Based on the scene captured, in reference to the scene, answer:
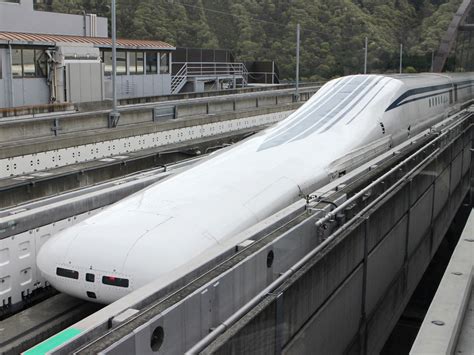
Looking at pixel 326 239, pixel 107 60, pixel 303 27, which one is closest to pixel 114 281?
pixel 326 239

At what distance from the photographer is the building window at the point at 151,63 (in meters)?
41.1

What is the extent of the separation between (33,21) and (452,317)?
36.1 m

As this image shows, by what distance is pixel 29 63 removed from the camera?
98.9 ft

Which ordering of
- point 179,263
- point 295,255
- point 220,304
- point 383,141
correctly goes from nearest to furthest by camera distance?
point 220,304 < point 179,263 < point 295,255 < point 383,141

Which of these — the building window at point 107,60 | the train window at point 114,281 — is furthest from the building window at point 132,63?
the train window at point 114,281

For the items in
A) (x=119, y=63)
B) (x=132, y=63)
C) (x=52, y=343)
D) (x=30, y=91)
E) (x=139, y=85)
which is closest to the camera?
(x=52, y=343)

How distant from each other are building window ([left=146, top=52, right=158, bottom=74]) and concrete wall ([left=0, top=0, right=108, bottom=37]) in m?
5.78

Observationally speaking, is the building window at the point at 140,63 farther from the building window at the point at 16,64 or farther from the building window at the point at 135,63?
the building window at the point at 16,64

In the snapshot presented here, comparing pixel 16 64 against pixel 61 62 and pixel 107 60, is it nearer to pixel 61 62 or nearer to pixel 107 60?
pixel 61 62

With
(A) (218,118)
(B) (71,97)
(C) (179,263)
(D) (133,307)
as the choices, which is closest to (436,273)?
(A) (218,118)

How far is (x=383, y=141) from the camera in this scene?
16.2 metres

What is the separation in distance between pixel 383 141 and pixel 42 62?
20103 mm

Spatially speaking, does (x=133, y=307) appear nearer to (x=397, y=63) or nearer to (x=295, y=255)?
(x=295, y=255)

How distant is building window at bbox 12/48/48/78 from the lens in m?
29.3
